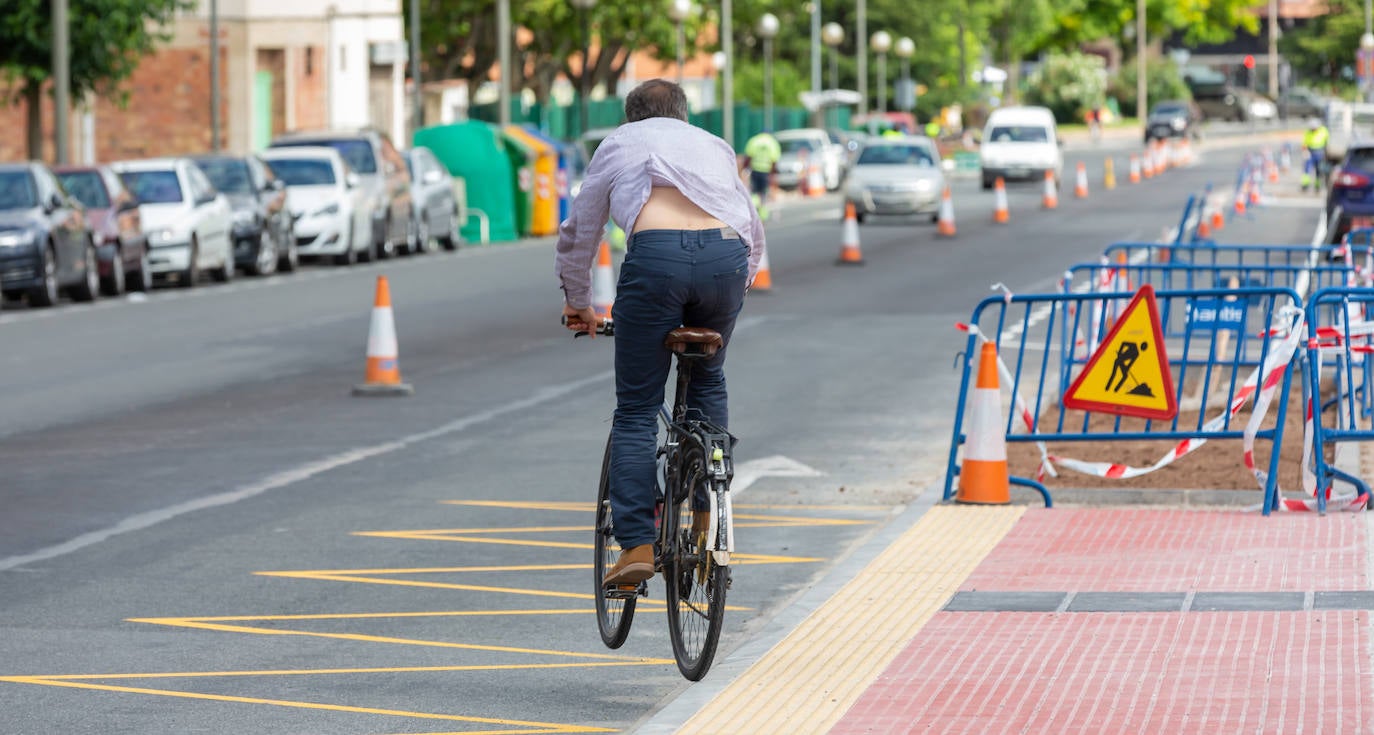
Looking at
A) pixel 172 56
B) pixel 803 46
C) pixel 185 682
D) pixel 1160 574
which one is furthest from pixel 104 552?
pixel 803 46

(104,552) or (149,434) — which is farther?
(149,434)

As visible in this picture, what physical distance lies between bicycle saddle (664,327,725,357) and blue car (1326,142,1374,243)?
26814 mm

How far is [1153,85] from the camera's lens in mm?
118938

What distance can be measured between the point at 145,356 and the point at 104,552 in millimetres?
10056

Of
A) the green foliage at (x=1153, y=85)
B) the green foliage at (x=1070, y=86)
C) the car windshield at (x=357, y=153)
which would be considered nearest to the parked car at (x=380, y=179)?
the car windshield at (x=357, y=153)

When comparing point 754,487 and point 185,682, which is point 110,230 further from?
point 185,682

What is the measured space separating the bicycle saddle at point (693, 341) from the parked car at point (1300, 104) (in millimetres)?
118429

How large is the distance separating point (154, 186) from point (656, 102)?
76.2 ft

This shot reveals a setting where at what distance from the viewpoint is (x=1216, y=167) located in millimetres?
71750

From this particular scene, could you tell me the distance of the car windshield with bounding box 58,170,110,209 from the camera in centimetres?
2780

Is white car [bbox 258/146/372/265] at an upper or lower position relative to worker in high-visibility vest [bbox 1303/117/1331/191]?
lower

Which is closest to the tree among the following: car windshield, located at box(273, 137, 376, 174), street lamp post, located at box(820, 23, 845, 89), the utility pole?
the utility pole

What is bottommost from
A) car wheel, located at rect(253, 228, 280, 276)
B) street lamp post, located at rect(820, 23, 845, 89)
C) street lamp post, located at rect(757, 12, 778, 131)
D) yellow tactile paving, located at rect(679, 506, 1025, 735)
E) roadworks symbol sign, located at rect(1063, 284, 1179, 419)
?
yellow tactile paving, located at rect(679, 506, 1025, 735)

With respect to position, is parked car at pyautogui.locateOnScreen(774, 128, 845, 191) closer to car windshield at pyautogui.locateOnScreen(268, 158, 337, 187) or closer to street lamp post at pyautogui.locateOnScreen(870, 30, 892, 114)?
street lamp post at pyautogui.locateOnScreen(870, 30, 892, 114)
